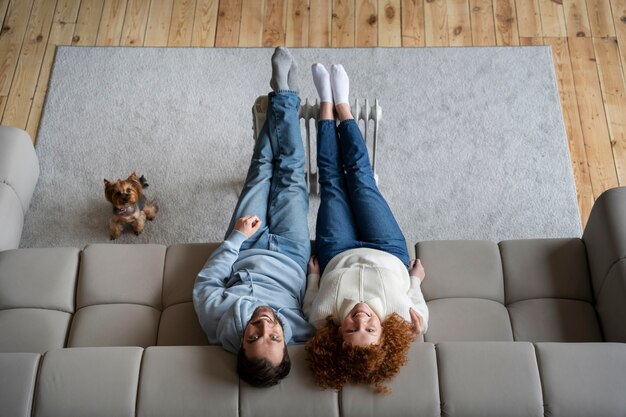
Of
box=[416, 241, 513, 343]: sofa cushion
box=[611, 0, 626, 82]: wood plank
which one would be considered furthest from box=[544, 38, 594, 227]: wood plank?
box=[416, 241, 513, 343]: sofa cushion

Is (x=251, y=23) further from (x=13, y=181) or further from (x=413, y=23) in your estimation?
→ (x=13, y=181)

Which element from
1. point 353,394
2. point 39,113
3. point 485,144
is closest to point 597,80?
point 485,144

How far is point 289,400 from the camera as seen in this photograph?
1.63 meters

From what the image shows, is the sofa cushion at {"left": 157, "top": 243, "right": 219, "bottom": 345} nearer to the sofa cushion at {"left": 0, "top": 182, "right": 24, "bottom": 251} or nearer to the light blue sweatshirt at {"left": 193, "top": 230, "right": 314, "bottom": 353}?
the light blue sweatshirt at {"left": 193, "top": 230, "right": 314, "bottom": 353}

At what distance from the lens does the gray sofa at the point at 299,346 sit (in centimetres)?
163

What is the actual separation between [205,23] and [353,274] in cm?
180

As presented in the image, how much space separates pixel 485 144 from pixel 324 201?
0.96 meters

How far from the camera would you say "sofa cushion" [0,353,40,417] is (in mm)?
1643

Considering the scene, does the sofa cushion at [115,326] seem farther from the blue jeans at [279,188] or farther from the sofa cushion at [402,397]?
the sofa cushion at [402,397]

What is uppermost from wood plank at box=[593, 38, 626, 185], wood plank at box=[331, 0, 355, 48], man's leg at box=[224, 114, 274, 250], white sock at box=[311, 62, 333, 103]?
wood plank at box=[331, 0, 355, 48]


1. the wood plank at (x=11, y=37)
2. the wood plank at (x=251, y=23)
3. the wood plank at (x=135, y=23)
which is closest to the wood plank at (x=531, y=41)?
the wood plank at (x=251, y=23)

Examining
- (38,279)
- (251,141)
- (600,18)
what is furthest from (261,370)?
(600,18)

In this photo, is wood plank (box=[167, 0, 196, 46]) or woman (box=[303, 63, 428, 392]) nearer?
woman (box=[303, 63, 428, 392])

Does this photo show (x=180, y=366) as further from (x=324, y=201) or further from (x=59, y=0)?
(x=59, y=0)
